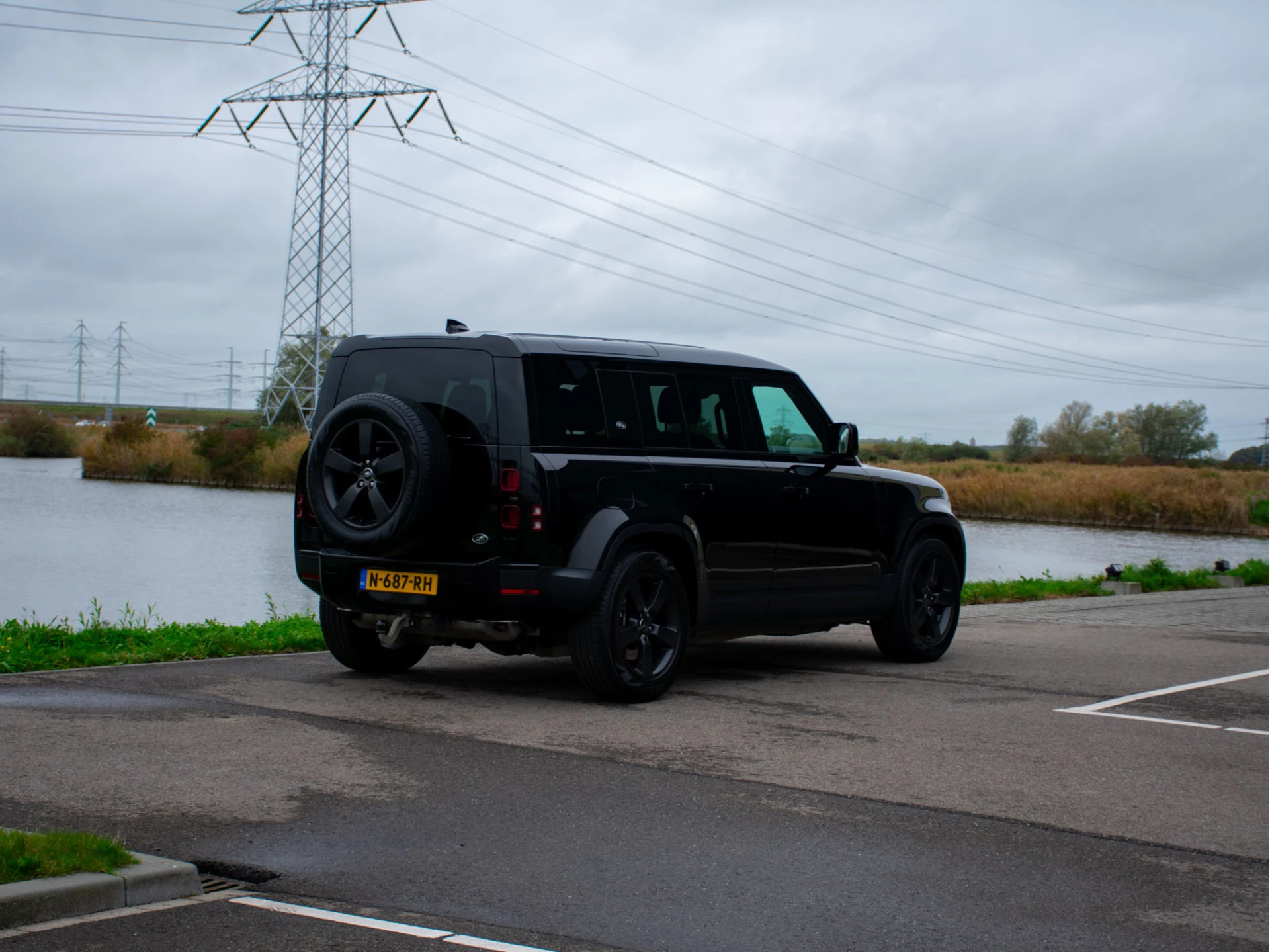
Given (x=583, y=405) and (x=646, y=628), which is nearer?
(x=583, y=405)

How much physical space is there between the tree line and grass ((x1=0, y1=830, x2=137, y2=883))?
251ft

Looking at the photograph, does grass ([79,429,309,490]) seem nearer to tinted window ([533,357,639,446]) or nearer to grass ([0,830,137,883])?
tinted window ([533,357,639,446])

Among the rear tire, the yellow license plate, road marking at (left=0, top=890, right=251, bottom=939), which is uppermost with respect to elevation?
the yellow license plate

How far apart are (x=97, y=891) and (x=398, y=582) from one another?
401 centimetres

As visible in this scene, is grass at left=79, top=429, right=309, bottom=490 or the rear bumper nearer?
the rear bumper

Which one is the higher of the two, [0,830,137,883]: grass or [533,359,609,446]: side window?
[533,359,609,446]: side window

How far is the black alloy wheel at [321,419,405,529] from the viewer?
8078 millimetres

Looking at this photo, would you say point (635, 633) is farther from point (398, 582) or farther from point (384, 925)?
point (384, 925)

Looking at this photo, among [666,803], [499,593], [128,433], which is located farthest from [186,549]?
[128,433]

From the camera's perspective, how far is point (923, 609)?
Result: 10898 millimetres

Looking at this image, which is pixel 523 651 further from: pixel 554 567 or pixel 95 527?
pixel 95 527

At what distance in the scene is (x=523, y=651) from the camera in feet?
28.0

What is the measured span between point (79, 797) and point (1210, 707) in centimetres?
696

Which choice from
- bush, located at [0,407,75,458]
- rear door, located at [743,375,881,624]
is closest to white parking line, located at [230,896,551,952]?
rear door, located at [743,375,881,624]
